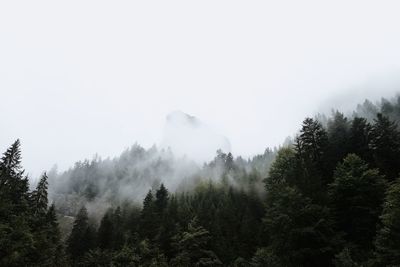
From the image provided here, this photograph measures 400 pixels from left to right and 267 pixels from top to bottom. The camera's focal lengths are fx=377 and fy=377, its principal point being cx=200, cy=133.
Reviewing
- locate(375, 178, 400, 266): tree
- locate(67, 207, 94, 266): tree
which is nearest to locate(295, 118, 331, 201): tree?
locate(375, 178, 400, 266): tree

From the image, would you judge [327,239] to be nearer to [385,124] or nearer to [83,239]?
[385,124]

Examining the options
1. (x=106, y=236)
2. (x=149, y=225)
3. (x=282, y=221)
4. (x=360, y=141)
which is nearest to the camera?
(x=282, y=221)

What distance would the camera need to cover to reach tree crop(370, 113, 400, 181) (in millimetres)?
56844

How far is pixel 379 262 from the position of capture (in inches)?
1226

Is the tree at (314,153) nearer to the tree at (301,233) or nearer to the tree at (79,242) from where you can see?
the tree at (301,233)

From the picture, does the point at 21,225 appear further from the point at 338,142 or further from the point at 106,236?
the point at 338,142

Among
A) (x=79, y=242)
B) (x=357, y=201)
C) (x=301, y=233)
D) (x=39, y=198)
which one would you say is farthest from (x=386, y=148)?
(x=39, y=198)

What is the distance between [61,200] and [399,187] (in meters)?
181

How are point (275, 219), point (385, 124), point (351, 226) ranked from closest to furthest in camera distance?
point (275, 219) < point (351, 226) < point (385, 124)

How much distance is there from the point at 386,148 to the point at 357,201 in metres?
17.5

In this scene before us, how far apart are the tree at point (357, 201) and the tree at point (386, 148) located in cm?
1025

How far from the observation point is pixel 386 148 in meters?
59.4

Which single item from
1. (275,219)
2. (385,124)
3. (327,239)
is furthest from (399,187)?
(385,124)

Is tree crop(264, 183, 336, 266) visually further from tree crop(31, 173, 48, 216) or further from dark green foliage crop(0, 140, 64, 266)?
tree crop(31, 173, 48, 216)
